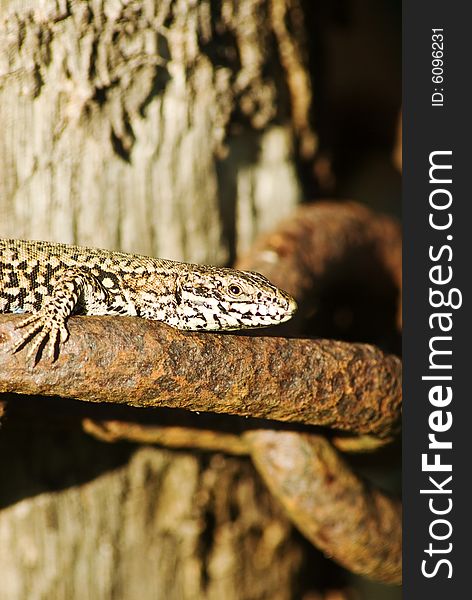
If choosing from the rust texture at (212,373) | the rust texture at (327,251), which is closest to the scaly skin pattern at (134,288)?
the rust texture at (327,251)

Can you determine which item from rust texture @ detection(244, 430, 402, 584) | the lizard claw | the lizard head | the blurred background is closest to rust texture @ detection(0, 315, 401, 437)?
the lizard claw

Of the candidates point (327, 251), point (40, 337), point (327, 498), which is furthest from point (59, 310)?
point (327, 251)

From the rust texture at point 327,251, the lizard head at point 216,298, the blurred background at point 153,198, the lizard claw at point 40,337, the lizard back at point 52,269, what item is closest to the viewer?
the lizard claw at point 40,337

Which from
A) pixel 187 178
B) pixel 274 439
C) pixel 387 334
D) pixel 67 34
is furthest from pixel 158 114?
pixel 387 334

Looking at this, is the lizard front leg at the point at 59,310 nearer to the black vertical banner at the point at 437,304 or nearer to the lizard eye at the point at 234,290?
the lizard eye at the point at 234,290

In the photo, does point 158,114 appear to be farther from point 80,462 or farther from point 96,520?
point 96,520

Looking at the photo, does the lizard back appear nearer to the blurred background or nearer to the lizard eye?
the blurred background
